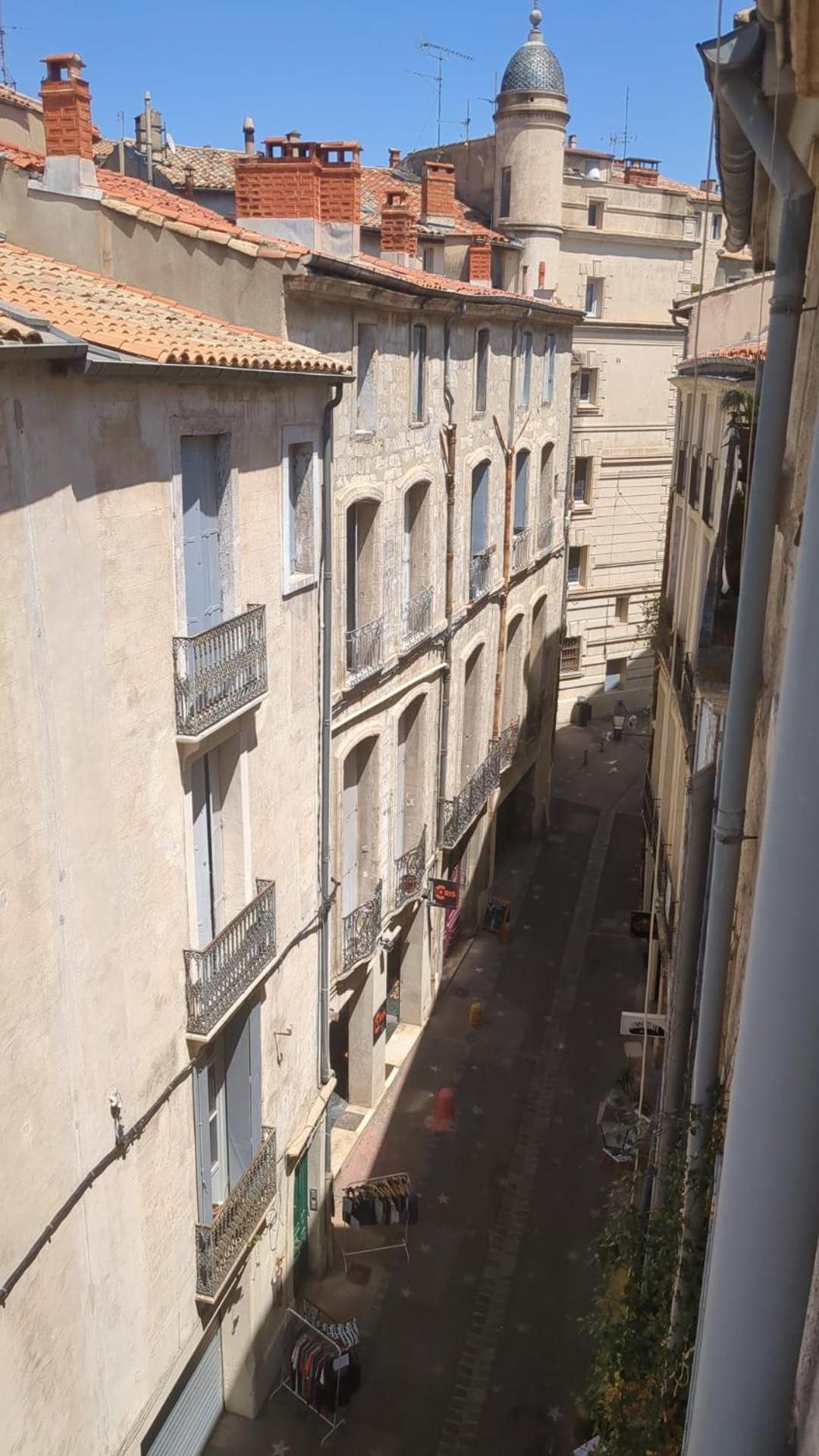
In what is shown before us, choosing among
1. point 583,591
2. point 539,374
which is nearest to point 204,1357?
point 539,374

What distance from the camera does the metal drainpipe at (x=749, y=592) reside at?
6168mm

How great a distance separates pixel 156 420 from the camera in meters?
10.6

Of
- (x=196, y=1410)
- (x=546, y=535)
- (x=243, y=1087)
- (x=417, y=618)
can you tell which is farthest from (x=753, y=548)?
(x=546, y=535)

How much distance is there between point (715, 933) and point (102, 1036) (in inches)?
241

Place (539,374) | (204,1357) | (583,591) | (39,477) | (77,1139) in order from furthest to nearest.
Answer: (583,591) → (539,374) → (204,1357) → (77,1139) → (39,477)

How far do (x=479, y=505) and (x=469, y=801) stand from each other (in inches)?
260

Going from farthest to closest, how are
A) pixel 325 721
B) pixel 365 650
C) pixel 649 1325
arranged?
pixel 365 650, pixel 325 721, pixel 649 1325

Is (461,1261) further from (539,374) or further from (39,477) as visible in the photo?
(539,374)

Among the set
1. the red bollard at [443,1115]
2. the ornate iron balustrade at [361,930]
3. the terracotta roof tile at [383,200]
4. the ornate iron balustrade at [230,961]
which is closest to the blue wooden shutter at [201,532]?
the ornate iron balustrade at [230,961]

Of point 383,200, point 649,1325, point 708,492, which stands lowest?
point 649,1325

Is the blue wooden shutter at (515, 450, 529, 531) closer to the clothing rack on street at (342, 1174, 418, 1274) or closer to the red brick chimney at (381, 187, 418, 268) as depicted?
the red brick chimney at (381, 187, 418, 268)

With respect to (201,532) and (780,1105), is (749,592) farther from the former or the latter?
(201,532)

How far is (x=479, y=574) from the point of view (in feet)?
81.6

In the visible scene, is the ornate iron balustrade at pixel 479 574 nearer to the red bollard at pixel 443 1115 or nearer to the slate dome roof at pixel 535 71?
the red bollard at pixel 443 1115
